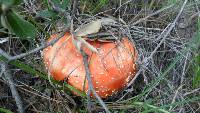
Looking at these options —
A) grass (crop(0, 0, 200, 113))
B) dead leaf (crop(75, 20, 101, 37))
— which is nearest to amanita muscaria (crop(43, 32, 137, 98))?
grass (crop(0, 0, 200, 113))

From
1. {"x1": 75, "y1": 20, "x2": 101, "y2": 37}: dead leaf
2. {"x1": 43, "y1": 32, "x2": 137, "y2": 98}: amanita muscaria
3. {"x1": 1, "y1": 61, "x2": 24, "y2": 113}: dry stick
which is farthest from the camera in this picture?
{"x1": 1, "y1": 61, "x2": 24, "y2": 113}: dry stick

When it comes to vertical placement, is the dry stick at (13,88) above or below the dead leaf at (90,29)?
below

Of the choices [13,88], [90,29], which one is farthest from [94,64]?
[13,88]

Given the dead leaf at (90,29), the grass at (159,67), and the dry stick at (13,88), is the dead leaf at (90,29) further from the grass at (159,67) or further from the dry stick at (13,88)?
the dry stick at (13,88)

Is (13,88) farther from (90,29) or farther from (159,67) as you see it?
(159,67)

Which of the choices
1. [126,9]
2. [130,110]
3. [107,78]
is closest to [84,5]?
[126,9]

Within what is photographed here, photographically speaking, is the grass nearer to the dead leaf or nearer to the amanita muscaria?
the amanita muscaria

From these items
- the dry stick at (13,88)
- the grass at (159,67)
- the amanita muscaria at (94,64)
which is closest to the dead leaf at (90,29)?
the amanita muscaria at (94,64)

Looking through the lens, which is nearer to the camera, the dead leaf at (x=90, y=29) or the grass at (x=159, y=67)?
the dead leaf at (x=90, y=29)

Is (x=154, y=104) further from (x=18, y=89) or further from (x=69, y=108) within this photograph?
(x=18, y=89)
